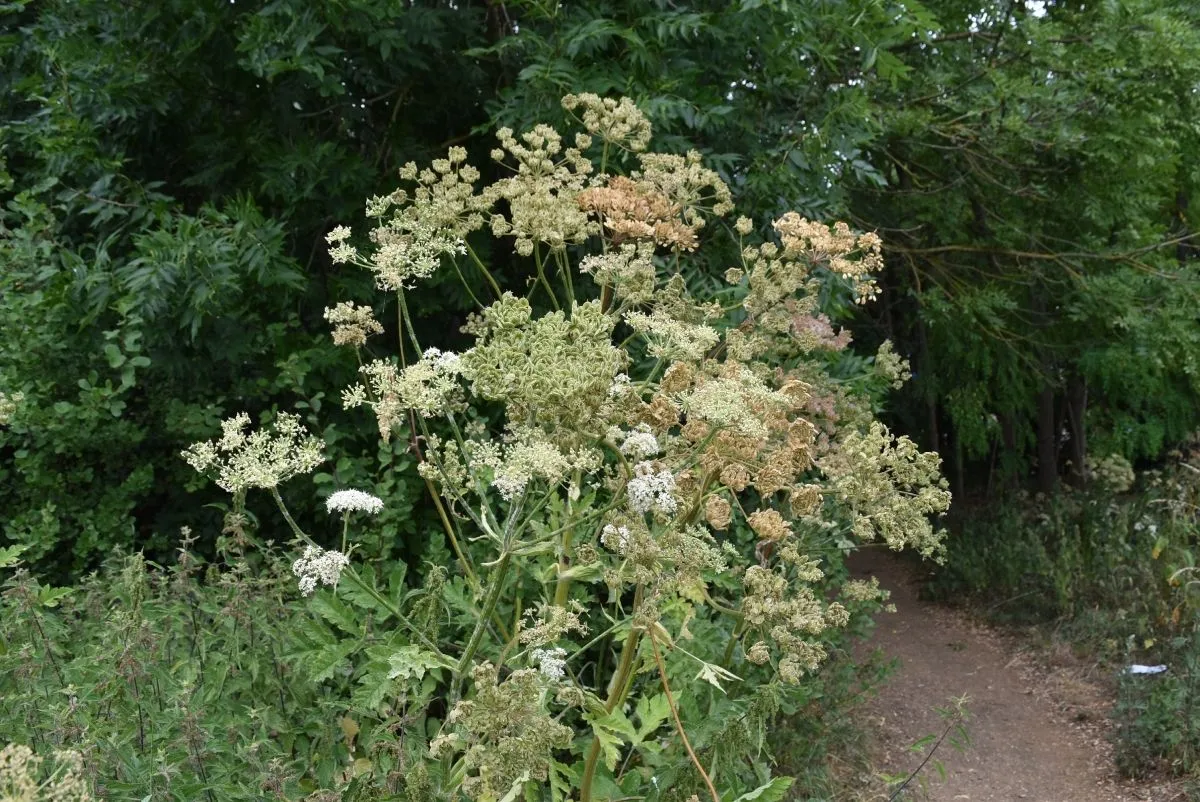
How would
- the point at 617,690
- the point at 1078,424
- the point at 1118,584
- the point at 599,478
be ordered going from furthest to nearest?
the point at 1078,424, the point at 1118,584, the point at 599,478, the point at 617,690

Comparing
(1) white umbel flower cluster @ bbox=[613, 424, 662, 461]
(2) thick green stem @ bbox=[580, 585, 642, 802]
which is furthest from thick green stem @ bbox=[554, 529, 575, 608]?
(1) white umbel flower cluster @ bbox=[613, 424, 662, 461]

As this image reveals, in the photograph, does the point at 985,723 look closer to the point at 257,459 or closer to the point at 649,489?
the point at 649,489

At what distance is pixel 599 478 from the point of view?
11.1 feet

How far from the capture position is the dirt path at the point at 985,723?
585cm

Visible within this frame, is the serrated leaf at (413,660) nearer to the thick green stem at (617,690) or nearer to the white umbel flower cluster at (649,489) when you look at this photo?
the thick green stem at (617,690)

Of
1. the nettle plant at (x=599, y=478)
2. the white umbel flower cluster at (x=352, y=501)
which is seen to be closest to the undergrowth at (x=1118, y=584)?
the nettle plant at (x=599, y=478)

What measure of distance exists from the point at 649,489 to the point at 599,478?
50.8 inches

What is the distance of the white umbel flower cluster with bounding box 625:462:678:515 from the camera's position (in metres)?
2.08

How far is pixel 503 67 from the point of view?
15.6ft

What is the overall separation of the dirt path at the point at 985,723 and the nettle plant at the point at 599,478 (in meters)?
2.84

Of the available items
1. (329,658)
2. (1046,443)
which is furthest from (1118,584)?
(329,658)

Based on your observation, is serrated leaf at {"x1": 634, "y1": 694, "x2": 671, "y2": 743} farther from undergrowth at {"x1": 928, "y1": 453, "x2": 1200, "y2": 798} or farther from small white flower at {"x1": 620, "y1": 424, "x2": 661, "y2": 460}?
undergrowth at {"x1": 928, "y1": 453, "x2": 1200, "y2": 798}

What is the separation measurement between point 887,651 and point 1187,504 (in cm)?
273

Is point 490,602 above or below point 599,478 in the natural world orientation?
above
